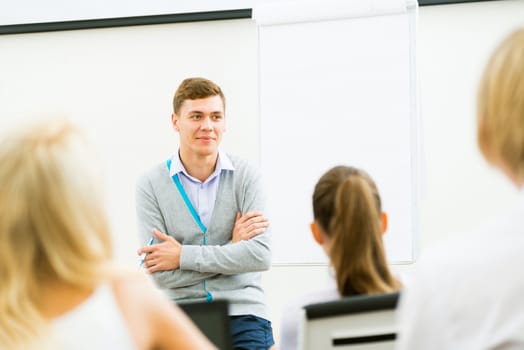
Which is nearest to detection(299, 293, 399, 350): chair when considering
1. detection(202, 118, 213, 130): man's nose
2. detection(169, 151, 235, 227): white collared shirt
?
detection(169, 151, 235, 227): white collared shirt

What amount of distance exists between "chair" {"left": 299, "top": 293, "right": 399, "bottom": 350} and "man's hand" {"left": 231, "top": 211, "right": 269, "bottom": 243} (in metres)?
1.93

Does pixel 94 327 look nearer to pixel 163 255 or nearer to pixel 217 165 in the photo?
pixel 163 255

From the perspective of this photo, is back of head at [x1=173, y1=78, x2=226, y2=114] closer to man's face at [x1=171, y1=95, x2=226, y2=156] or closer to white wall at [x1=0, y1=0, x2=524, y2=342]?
man's face at [x1=171, y1=95, x2=226, y2=156]

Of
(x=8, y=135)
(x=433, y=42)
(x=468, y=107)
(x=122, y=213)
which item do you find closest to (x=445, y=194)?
(x=468, y=107)

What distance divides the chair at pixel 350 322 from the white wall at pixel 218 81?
9.25ft

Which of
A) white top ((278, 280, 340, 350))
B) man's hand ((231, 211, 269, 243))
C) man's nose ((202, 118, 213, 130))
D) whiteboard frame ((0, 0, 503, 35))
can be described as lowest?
white top ((278, 280, 340, 350))

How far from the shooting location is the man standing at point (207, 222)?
3.39 meters

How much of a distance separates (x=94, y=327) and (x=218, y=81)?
3529 millimetres

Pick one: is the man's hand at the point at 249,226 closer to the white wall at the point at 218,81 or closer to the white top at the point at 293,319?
the white wall at the point at 218,81

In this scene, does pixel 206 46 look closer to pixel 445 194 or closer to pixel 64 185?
pixel 445 194

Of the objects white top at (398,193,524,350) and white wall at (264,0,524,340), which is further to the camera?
white wall at (264,0,524,340)

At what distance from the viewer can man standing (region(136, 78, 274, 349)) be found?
339 centimetres

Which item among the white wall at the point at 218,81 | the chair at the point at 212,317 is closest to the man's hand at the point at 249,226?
the white wall at the point at 218,81

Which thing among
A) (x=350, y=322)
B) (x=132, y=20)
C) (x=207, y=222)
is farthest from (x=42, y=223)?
(x=132, y=20)
